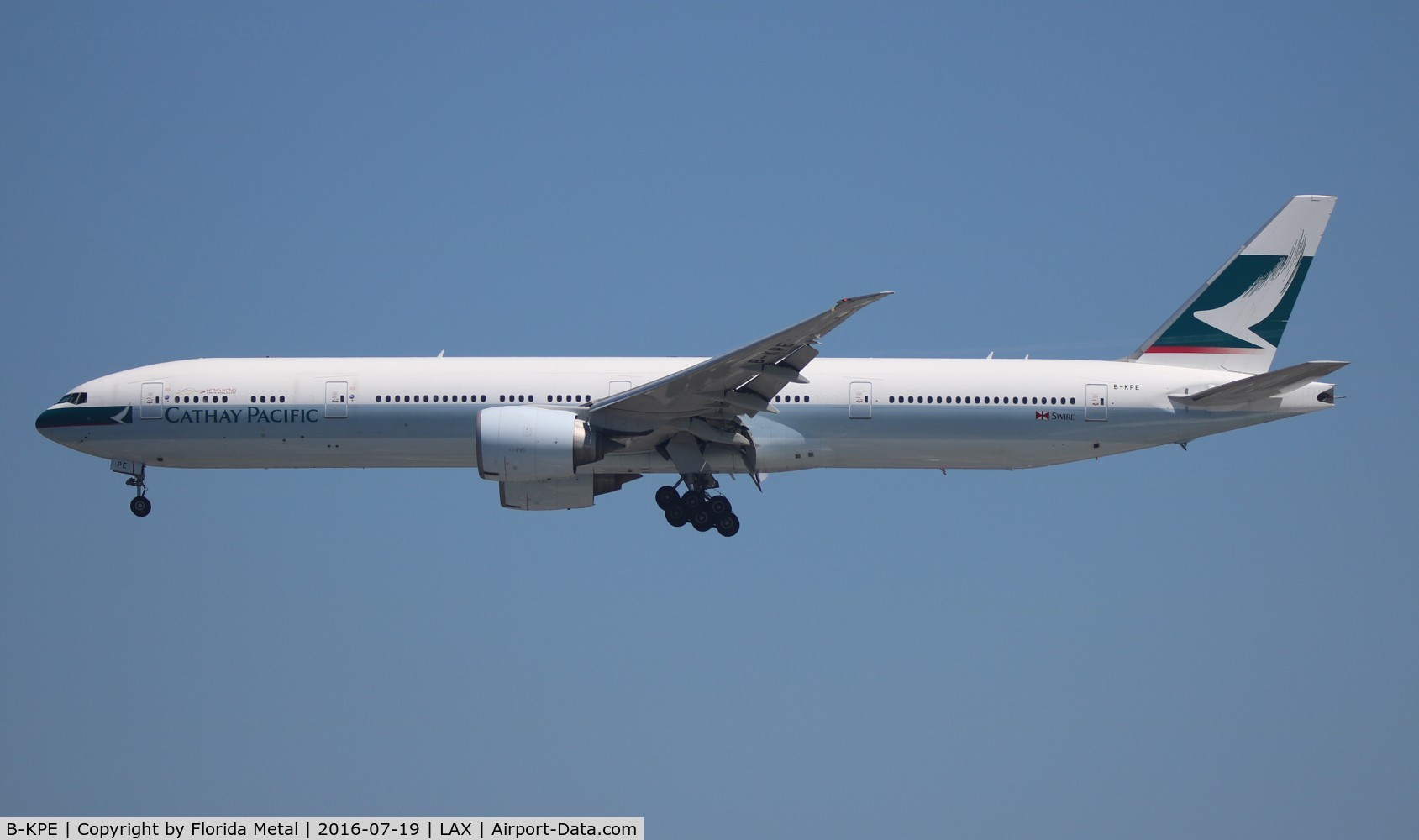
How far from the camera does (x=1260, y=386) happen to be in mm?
35469

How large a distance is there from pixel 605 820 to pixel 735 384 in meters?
9.69

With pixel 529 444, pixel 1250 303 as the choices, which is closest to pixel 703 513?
pixel 529 444

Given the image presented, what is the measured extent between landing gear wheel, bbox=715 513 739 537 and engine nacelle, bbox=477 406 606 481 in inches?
126

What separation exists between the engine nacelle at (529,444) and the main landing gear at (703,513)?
2.52m

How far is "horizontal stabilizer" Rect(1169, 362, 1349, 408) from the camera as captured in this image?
34156 millimetres

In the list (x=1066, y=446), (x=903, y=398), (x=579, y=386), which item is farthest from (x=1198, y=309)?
(x=579, y=386)

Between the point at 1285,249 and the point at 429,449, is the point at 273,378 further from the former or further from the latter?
the point at 1285,249

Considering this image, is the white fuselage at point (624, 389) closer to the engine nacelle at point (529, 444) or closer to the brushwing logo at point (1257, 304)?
the engine nacelle at point (529, 444)

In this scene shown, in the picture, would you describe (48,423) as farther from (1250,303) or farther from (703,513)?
(1250,303)

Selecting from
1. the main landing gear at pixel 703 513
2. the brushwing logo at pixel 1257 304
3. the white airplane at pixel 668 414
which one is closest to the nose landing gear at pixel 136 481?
the white airplane at pixel 668 414

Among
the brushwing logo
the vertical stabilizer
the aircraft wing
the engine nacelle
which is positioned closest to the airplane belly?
the engine nacelle

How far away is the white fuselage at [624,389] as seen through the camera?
117 feet
